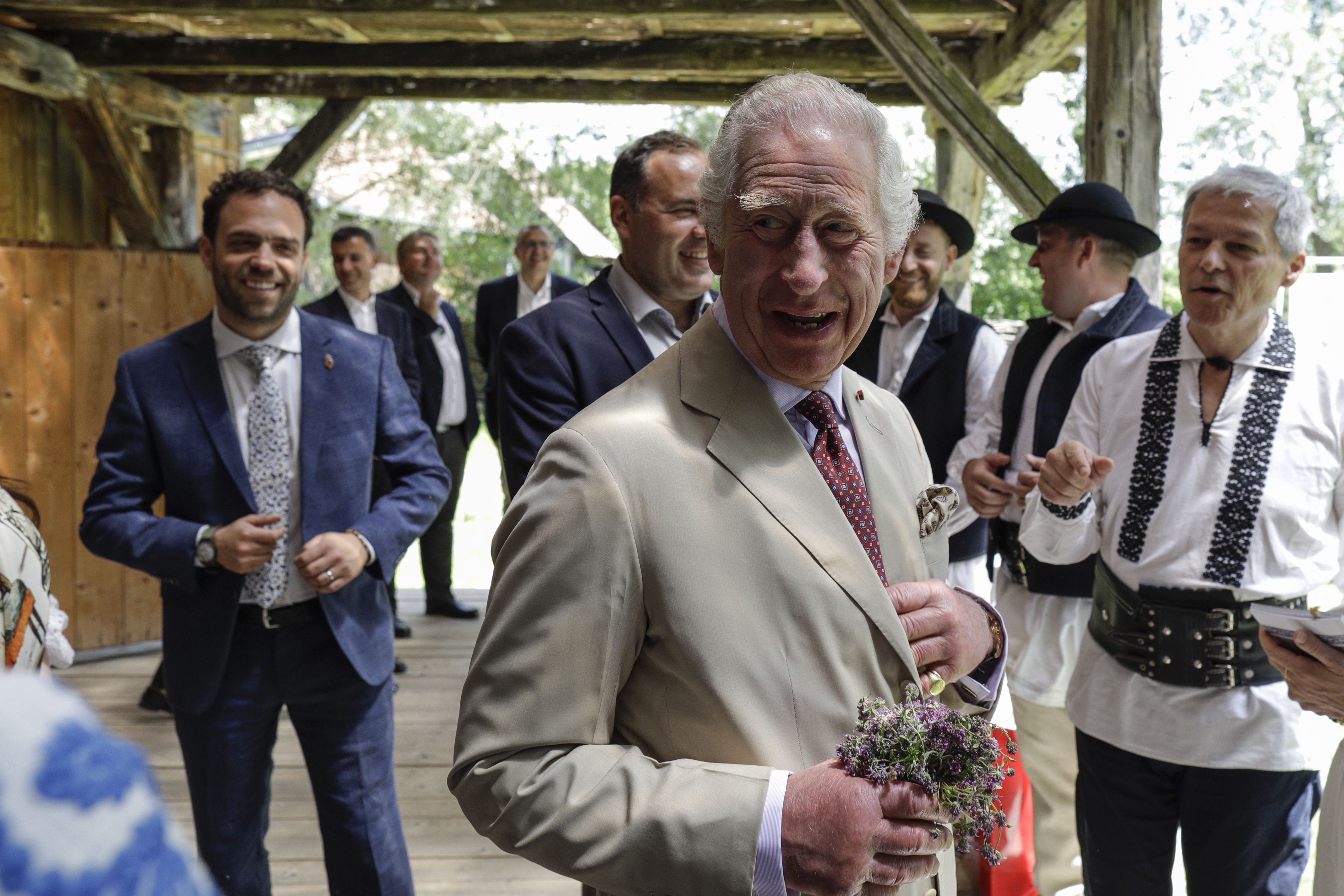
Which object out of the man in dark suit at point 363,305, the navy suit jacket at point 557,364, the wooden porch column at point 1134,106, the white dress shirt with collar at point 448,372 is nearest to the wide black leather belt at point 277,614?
the navy suit jacket at point 557,364

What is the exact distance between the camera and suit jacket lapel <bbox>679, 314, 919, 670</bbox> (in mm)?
1217

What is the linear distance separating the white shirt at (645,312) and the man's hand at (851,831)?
153 centimetres

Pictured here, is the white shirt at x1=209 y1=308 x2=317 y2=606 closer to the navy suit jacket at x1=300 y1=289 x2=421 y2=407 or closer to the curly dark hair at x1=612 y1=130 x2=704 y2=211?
the curly dark hair at x1=612 y1=130 x2=704 y2=211

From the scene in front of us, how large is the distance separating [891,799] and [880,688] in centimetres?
18

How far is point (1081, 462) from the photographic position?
218cm

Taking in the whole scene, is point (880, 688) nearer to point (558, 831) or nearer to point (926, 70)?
point (558, 831)

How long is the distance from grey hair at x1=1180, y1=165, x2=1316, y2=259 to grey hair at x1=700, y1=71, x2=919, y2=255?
49.5 inches

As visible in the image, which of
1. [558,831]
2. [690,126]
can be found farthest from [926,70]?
[690,126]

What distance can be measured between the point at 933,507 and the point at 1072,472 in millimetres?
861

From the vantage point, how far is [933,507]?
1.48m

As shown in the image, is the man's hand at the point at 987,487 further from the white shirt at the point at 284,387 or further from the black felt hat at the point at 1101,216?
the white shirt at the point at 284,387

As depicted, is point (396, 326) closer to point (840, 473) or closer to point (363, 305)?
point (363, 305)

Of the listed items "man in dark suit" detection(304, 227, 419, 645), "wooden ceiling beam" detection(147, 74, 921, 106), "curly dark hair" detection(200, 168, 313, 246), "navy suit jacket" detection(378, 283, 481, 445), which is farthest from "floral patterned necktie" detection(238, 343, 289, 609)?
"wooden ceiling beam" detection(147, 74, 921, 106)

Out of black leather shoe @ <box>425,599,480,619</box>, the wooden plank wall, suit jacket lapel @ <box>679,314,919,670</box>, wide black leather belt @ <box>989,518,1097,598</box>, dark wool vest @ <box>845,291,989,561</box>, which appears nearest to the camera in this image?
suit jacket lapel @ <box>679,314,919,670</box>
